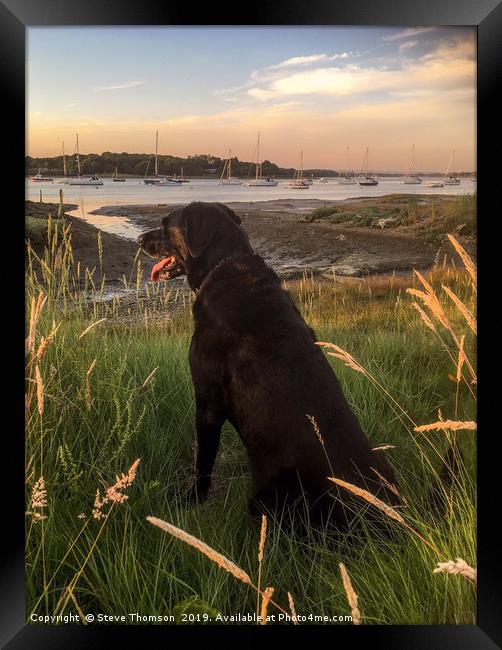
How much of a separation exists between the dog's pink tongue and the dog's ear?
0.17m

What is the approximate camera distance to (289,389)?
8.41ft

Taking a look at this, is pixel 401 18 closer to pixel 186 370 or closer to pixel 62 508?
pixel 186 370

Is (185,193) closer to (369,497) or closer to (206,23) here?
(206,23)

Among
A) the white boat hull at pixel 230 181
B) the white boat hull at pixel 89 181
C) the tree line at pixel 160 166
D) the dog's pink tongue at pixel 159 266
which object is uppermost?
the tree line at pixel 160 166

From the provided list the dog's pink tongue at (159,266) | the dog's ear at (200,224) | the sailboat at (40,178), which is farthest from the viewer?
the dog's pink tongue at (159,266)

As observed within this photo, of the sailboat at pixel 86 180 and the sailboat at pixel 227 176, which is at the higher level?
the sailboat at pixel 227 176

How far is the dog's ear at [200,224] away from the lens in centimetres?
290

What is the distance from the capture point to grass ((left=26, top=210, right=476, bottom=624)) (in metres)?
2.33

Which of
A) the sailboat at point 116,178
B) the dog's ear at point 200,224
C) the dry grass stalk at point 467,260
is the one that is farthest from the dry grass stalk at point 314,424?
the sailboat at point 116,178

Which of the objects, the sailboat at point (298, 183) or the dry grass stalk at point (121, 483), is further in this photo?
the sailboat at point (298, 183)

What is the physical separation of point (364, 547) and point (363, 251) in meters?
1.38

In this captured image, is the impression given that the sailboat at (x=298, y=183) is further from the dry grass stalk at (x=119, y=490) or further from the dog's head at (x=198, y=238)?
the dry grass stalk at (x=119, y=490)

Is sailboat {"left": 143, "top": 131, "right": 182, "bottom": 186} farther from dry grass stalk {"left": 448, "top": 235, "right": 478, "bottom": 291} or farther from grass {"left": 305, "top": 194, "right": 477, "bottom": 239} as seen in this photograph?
dry grass stalk {"left": 448, "top": 235, "right": 478, "bottom": 291}

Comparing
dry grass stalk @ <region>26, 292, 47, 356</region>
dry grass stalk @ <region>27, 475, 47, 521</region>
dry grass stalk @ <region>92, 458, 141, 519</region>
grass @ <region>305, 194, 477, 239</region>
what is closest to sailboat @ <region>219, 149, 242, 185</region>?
grass @ <region>305, 194, 477, 239</region>
